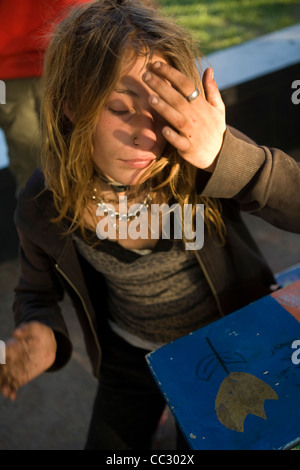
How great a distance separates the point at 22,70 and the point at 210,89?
1195 mm

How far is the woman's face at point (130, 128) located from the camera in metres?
0.91

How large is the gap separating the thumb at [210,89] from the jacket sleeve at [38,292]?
1.89 ft

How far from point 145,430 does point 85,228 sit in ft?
→ 1.83

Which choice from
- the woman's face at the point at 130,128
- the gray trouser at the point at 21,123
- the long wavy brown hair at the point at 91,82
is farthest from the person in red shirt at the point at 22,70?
the woman's face at the point at 130,128

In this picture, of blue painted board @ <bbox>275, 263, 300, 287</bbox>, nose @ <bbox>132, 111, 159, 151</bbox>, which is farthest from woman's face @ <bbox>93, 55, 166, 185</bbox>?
blue painted board @ <bbox>275, 263, 300, 287</bbox>

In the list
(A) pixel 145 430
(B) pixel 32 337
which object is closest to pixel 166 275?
(B) pixel 32 337

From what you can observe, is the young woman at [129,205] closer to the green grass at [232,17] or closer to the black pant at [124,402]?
the black pant at [124,402]

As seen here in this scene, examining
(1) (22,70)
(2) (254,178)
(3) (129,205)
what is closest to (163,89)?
(2) (254,178)

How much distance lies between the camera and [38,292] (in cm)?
126

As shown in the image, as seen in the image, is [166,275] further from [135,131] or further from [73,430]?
[73,430]

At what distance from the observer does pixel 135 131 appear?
3.09 feet

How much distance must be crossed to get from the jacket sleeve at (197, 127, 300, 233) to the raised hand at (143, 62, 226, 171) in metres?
0.02

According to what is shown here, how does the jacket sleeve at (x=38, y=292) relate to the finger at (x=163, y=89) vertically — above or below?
below

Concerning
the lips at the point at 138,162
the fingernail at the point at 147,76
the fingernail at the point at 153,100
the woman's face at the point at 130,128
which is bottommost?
the lips at the point at 138,162
